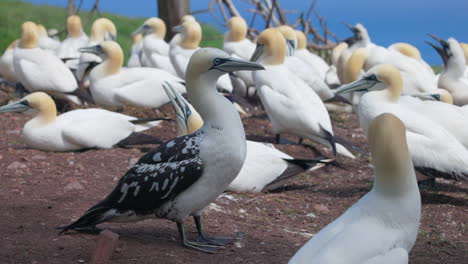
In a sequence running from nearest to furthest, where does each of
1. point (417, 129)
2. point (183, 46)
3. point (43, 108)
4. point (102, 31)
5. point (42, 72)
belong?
point (417, 129) < point (43, 108) < point (42, 72) < point (183, 46) < point (102, 31)

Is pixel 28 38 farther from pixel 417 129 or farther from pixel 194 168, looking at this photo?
pixel 194 168

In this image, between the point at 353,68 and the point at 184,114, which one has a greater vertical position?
the point at 184,114

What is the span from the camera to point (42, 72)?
9.39 metres

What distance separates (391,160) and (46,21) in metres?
20.7

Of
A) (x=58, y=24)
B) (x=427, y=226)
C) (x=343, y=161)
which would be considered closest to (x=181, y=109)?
(x=427, y=226)

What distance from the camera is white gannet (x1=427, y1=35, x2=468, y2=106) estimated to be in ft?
33.5

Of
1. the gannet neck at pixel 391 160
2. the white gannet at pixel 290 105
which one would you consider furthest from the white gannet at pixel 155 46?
the gannet neck at pixel 391 160

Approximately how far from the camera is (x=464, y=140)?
22.1 feet

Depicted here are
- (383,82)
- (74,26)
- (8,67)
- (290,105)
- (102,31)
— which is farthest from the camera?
(74,26)

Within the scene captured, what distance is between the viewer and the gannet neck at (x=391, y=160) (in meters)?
3.27

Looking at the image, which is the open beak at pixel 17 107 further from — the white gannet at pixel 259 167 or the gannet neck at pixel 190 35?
the gannet neck at pixel 190 35

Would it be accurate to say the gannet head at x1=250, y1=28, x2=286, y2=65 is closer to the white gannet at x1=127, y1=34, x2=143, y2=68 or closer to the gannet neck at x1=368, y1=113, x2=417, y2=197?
the gannet neck at x1=368, y1=113, x2=417, y2=197

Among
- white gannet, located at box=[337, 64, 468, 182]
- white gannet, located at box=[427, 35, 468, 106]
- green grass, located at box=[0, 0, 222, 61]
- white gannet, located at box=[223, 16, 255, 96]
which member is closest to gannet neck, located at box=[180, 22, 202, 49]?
white gannet, located at box=[223, 16, 255, 96]

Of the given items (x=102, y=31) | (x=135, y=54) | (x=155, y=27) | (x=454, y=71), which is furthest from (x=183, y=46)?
(x=135, y=54)
